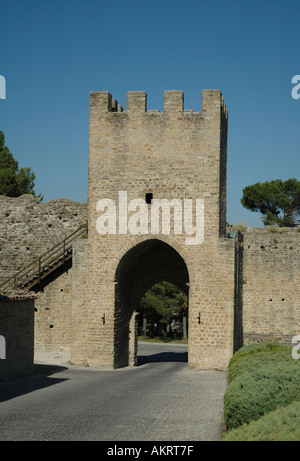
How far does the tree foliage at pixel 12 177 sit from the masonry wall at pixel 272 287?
62.0ft

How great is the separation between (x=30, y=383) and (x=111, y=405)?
391cm

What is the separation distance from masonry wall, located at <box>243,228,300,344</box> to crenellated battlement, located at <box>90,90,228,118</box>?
5936 millimetres

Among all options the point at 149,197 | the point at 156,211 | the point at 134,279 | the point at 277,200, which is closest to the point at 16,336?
the point at 156,211

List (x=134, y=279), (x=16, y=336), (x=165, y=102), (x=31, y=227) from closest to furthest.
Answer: (x=16, y=336), (x=165, y=102), (x=134, y=279), (x=31, y=227)

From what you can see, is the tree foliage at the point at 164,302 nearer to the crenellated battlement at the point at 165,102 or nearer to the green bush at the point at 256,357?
the crenellated battlement at the point at 165,102

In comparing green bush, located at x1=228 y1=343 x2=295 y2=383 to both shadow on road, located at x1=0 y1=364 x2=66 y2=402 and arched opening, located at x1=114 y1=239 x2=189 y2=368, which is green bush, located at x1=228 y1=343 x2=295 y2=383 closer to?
shadow on road, located at x1=0 y1=364 x2=66 y2=402

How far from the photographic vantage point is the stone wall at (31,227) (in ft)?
74.8

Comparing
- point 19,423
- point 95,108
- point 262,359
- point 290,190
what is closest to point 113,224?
point 95,108

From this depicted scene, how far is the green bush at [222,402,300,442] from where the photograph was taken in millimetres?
6703

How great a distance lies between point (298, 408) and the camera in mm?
7652

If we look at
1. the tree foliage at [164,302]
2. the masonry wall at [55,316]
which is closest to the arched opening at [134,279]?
the masonry wall at [55,316]

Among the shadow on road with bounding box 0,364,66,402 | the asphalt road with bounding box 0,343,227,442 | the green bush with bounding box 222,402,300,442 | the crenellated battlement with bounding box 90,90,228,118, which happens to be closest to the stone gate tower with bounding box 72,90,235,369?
the crenellated battlement with bounding box 90,90,228,118

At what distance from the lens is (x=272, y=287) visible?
22625 millimetres

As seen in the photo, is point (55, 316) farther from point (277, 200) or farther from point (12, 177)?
point (277, 200)
